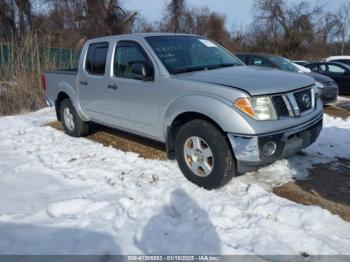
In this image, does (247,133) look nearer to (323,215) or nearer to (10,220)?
(323,215)

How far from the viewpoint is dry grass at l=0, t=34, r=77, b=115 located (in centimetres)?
1103

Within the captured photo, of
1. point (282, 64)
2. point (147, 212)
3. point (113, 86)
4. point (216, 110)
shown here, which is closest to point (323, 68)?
point (282, 64)

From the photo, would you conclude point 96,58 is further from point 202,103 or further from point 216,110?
point 216,110

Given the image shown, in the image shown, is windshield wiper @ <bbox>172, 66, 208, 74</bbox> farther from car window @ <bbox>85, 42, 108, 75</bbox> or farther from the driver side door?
car window @ <bbox>85, 42, 108, 75</bbox>

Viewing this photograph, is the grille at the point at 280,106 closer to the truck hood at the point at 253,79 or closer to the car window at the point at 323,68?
the truck hood at the point at 253,79

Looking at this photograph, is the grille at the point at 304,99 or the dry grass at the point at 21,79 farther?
the dry grass at the point at 21,79

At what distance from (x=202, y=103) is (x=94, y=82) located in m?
2.45

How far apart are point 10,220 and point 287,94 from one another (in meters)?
3.21

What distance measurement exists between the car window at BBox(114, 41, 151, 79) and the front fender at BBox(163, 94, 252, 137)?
2.62 feet

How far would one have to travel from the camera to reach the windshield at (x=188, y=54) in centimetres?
460

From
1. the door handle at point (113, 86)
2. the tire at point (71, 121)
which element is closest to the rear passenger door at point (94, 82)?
the door handle at point (113, 86)

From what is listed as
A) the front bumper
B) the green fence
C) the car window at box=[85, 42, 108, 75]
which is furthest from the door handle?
the green fence

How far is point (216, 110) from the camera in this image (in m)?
3.81

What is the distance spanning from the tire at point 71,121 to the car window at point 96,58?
1.00m
